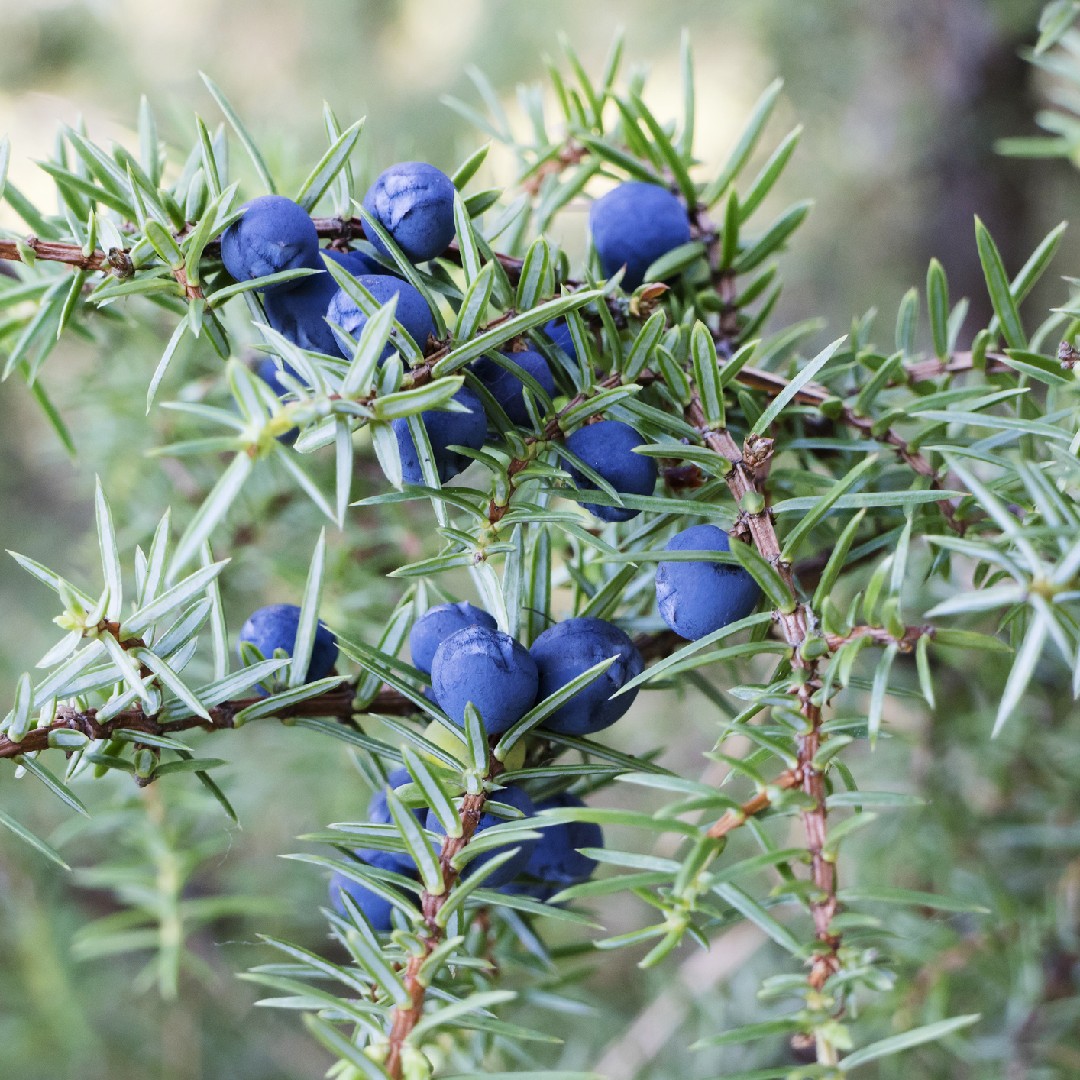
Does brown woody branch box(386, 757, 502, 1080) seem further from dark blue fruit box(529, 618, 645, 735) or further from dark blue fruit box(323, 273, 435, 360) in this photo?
dark blue fruit box(323, 273, 435, 360)

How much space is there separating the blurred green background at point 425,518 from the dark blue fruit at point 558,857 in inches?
6.6

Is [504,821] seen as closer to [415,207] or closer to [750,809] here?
[750,809]

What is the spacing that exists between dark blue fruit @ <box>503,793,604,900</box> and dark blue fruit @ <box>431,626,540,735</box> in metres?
0.08

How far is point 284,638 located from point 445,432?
0.51 ft

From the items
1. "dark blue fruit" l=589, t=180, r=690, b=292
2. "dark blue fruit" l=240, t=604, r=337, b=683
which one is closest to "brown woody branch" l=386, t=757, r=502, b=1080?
"dark blue fruit" l=240, t=604, r=337, b=683

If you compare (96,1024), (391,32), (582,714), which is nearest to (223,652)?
(582,714)

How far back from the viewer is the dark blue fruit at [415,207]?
1.22ft

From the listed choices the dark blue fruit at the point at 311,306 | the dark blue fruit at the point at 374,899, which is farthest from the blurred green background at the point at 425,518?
the dark blue fruit at the point at 311,306

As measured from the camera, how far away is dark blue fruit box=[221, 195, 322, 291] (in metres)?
0.35

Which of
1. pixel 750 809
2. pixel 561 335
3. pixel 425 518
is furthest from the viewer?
pixel 425 518

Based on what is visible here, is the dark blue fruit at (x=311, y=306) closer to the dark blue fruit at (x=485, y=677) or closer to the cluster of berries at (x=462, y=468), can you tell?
the cluster of berries at (x=462, y=468)

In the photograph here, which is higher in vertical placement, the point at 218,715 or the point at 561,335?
the point at 561,335

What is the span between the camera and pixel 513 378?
1.31 feet

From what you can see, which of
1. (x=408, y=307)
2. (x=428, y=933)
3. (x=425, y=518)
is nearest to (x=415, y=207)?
→ (x=408, y=307)
